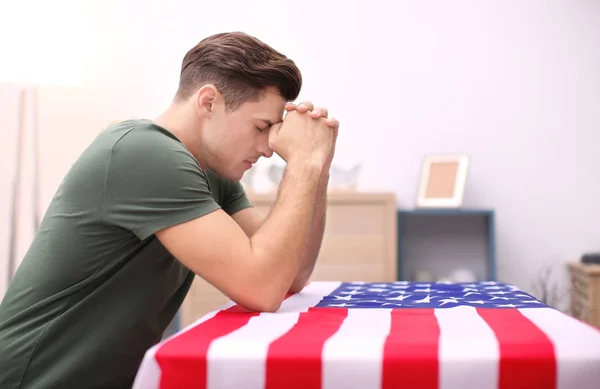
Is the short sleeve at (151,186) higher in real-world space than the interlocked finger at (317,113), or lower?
lower

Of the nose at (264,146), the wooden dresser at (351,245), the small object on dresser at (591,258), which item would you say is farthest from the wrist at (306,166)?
the small object on dresser at (591,258)

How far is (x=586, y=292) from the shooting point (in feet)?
11.0

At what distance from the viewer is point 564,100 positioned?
12.3ft

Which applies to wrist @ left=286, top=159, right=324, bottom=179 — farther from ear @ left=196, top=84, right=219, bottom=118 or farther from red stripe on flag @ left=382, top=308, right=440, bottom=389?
red stripe on flag @ left=382, top=308, right=440, bottom=389

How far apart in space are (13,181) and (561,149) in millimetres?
3164

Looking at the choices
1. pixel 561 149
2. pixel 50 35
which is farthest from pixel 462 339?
pixel 50 35

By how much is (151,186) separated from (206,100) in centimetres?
32

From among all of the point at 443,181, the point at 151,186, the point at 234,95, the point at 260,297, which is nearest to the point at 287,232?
the point at 260,297

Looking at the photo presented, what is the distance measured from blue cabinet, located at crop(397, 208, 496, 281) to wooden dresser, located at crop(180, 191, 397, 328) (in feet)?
1.08

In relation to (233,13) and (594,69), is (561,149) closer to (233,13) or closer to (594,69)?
(594,69)

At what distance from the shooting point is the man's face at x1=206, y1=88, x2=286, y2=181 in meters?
1.37

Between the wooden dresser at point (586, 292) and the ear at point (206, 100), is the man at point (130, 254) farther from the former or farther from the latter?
the wooden dresser at point (586, 292)

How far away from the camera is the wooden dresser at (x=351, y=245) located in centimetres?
345

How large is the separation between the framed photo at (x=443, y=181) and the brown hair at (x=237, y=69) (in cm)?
231
